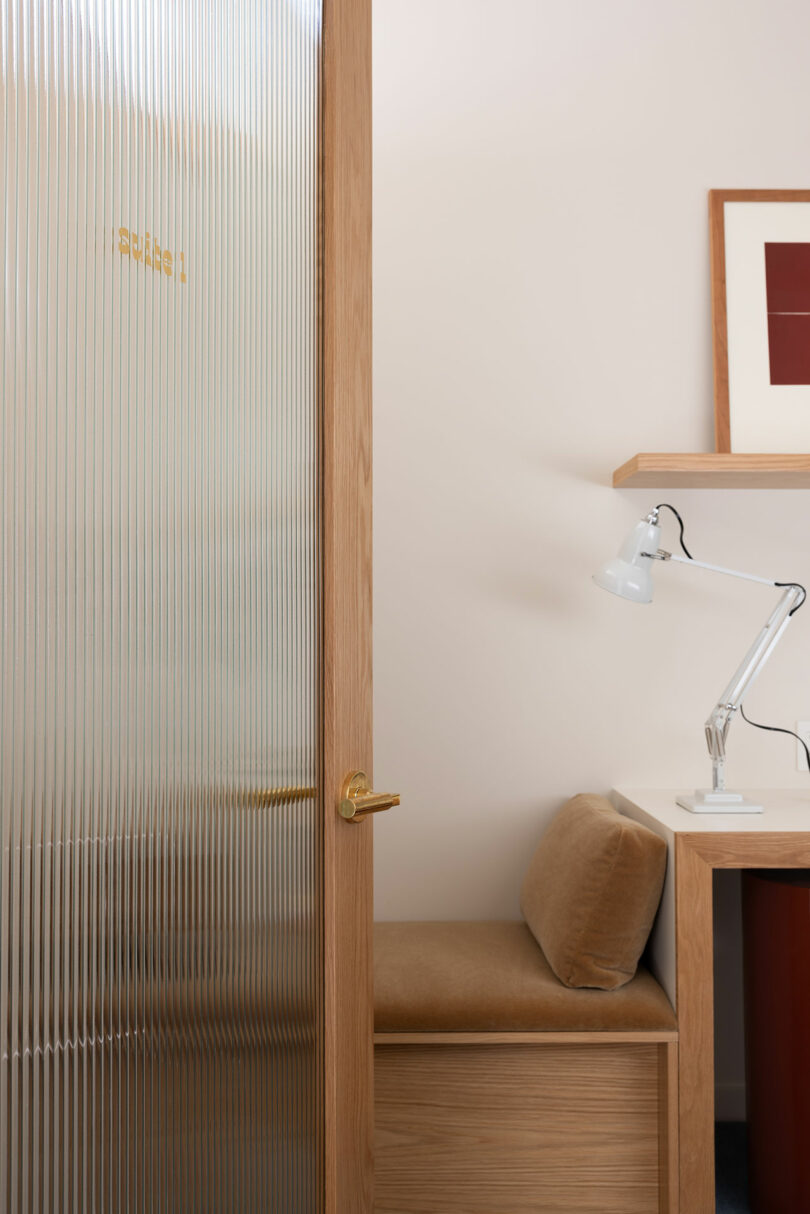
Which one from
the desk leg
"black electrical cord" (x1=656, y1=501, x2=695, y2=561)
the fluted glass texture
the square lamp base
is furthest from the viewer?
"black electrical cord" (x1=656, y1=501, x2=695, y2=561)

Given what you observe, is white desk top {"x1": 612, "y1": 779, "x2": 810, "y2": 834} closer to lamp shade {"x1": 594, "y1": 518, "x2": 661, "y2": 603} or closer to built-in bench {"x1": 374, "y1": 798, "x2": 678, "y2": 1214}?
built-in bench {"x1": 374, "y1": 798, "x2": 678, "y2": 1214}

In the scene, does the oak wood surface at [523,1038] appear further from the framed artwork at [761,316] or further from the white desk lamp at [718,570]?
the framed artwork at [761,316]

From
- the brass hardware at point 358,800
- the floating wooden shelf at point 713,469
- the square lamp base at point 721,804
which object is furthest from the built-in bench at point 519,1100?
the floating wooden shelf at point 713,469

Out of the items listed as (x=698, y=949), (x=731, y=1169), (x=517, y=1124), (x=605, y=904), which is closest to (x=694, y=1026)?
(x=698, y=949)

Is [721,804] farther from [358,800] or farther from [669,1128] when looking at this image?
[358,800]

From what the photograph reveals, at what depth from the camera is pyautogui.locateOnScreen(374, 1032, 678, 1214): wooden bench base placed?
1641 millimetres

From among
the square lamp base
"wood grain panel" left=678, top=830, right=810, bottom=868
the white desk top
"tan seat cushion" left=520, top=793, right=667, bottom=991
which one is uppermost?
the square lamp base

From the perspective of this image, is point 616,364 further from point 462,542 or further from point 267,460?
point 267,460

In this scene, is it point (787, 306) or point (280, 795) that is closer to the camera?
point (280, 795)

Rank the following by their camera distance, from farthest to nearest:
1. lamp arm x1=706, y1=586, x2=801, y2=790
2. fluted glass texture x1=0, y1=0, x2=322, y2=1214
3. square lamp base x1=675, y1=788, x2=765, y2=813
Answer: lamp arm x1=706, y1=586, x2=801, y2=790 < square lamp base x1=675, y1=788, x2=765, y2=813 < fluted glass texture x1=0, y1=0, x2=322, y2=1214

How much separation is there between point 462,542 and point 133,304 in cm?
144

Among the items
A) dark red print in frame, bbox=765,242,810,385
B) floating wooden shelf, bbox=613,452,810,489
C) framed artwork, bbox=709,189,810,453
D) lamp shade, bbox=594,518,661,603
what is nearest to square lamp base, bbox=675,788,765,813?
lamp shade, bbox=594,518,661,603

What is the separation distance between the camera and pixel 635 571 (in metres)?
1.94

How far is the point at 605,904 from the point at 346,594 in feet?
2.84
